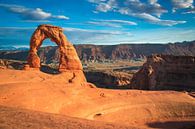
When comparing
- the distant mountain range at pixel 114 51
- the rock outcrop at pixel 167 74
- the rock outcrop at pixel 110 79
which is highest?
the distant mountain range at pixel 114 51

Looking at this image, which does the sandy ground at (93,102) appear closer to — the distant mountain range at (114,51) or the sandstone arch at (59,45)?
the sandstone arch at (59,45)

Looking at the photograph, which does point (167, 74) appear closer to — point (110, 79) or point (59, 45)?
point (110, 79)

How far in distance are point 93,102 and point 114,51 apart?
129284 millimetres

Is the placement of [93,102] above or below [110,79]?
above

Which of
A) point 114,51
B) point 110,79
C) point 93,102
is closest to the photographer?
point 93,102

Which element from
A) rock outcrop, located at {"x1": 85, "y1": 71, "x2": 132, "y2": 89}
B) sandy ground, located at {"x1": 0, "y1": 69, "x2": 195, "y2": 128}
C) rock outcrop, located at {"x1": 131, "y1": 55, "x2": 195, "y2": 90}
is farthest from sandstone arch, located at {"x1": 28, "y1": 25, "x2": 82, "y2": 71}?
rock outcrop, located at {"x1": 85, "y1": 71, "x2": 132, "y2": 89}

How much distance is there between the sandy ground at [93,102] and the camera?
753 inches

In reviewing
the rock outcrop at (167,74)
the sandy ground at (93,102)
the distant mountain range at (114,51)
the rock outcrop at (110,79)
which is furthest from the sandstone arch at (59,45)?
the distant mountain range at (114,51)

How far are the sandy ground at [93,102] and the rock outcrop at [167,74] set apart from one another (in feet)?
51.8

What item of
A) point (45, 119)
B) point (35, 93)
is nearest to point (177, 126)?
point (35, 93)

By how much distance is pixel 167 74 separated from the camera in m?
48.9

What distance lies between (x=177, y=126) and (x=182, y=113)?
8.35ft

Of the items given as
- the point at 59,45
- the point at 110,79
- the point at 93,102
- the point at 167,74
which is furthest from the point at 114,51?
the point at 93,102

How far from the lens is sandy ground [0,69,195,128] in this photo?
62.7 ft
